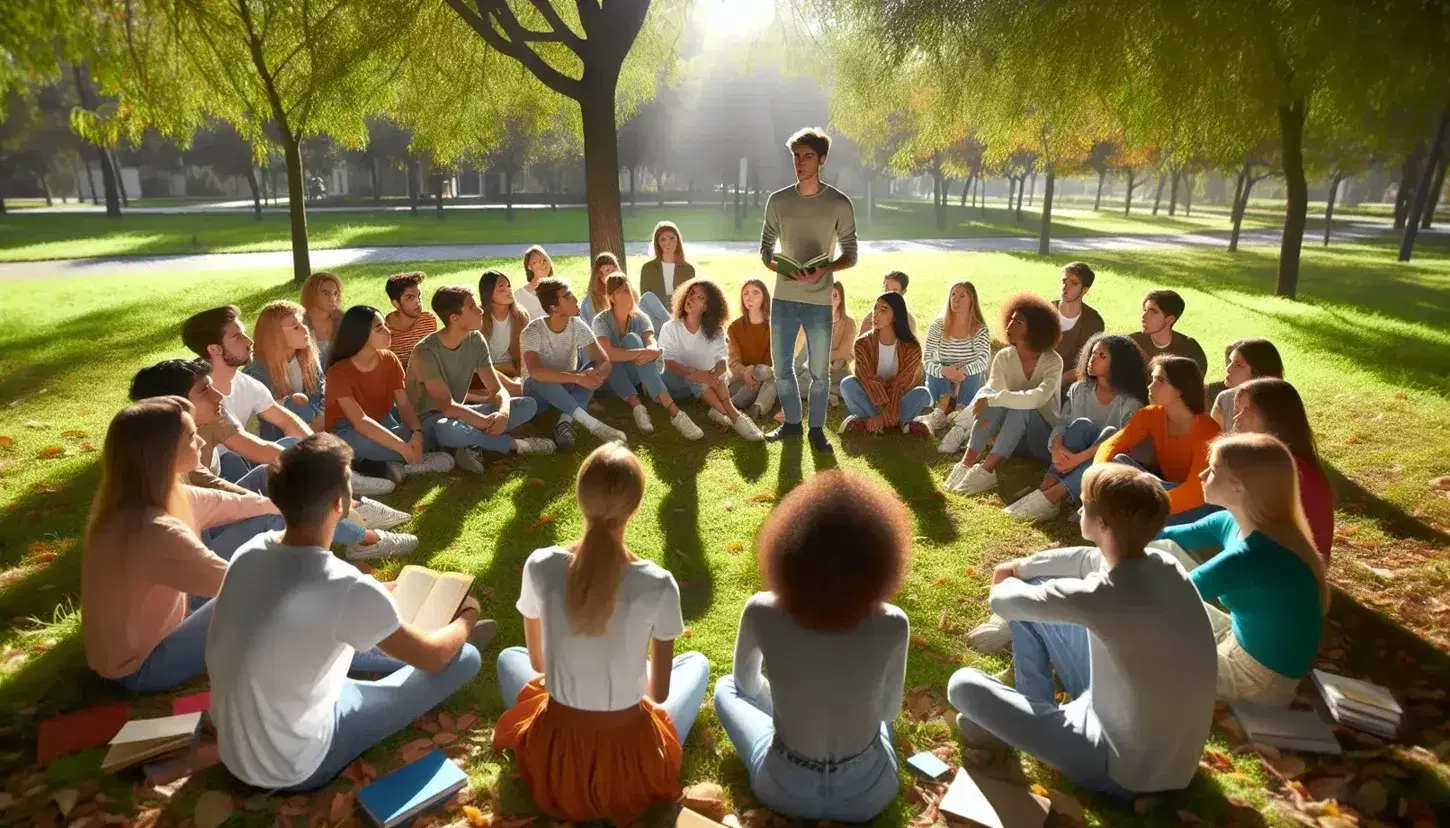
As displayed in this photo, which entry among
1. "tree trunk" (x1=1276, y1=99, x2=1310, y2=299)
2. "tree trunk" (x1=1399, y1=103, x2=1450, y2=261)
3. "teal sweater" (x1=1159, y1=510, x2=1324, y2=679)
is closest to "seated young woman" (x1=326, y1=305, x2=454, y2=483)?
"teal sweater" (x1=1159, y1=510, x2=1324, y2=679)

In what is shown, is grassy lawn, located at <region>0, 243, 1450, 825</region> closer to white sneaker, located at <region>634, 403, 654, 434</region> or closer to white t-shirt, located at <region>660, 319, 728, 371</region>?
white sneaker, located at <region>634, 403, 654, 434</region>

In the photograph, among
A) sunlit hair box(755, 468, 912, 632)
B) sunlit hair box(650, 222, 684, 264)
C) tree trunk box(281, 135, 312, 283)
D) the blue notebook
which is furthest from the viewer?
tree trunk box(281, 135, 312, 283)

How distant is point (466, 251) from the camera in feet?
78.7

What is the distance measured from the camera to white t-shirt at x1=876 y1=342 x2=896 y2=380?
307 inches

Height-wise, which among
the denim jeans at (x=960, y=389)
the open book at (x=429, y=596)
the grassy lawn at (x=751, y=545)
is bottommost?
the grassy lawn at (x=751, y=545)

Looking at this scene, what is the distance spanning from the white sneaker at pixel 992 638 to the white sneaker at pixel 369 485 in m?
4.50

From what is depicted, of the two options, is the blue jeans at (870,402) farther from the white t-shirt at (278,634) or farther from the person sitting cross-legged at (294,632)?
the white t-shirt at (278,634)

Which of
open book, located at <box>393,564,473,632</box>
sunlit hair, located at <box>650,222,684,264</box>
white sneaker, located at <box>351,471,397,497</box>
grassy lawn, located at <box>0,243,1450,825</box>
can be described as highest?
sunlit hair, located at <box>650,222,684,264</box>

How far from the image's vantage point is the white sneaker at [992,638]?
442 centimetres

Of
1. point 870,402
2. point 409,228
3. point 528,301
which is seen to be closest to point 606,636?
point 870,402

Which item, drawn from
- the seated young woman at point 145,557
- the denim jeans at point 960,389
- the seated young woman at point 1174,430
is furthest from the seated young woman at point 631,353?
the seated young woman at point 145,557

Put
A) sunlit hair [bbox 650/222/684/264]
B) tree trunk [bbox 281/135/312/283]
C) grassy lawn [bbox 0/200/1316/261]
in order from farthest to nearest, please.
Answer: grassy lawn [bbox 0/200/1316/261]
tree trunk [bbox 281/135/312/283]
sunlit hair [bbox 650/222/684/264]

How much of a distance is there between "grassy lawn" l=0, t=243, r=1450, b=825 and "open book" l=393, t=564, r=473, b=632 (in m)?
0.43

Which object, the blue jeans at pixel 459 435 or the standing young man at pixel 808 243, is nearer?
the standing young man at pixel 808 243
